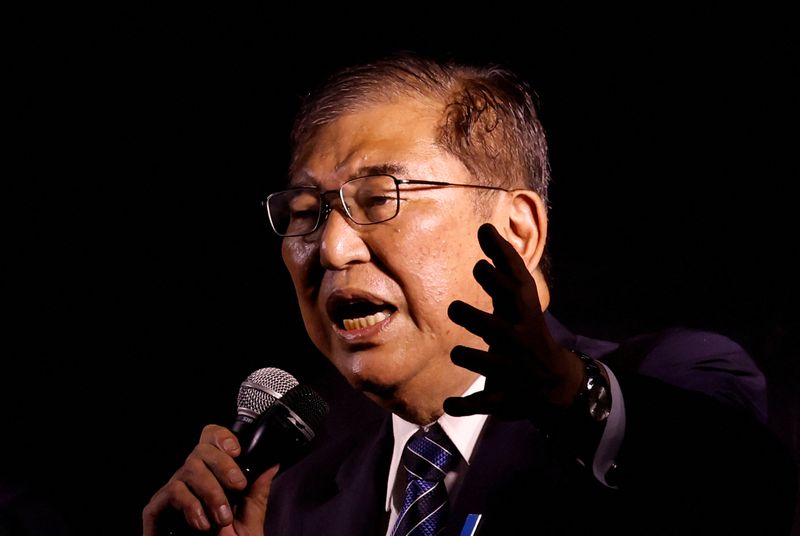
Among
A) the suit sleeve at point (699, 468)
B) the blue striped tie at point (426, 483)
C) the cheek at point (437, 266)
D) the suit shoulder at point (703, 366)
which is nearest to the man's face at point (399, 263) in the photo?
the cheek at point (437, 266)

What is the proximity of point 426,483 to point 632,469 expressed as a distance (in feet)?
1.90

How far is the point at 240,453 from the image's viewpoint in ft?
5.06

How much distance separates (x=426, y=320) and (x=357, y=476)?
0.54 meters

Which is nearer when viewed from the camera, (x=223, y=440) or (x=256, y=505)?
(x=223, y=440)

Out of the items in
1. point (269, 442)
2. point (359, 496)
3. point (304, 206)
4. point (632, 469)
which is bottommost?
point (359, 496)

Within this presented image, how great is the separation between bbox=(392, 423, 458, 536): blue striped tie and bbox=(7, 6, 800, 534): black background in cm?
70

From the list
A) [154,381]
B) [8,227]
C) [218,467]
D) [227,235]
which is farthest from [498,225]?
[8,227]

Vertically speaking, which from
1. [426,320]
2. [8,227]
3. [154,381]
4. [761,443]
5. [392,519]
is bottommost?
[392,519]

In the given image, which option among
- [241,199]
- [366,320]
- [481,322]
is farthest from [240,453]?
[241,199]

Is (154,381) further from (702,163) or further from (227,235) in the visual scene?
(702,163)

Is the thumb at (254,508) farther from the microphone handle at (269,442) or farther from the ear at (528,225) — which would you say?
the ear at (528,225)

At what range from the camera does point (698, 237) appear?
1976mm

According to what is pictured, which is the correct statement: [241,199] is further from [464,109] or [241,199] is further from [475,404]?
[475,404]

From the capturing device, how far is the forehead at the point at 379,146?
5.08 ft
